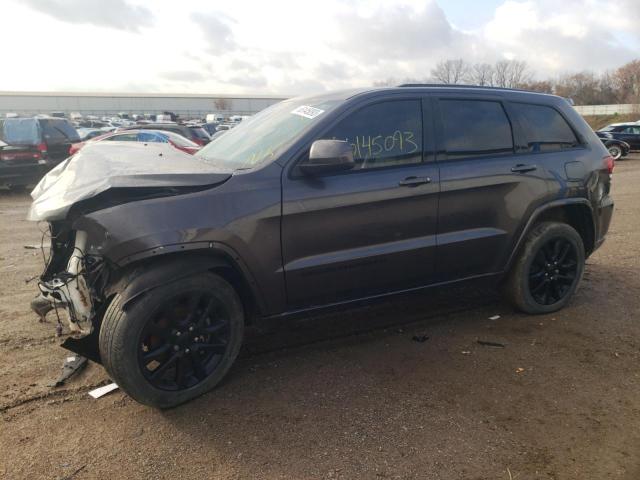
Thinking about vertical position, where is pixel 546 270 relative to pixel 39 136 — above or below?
below

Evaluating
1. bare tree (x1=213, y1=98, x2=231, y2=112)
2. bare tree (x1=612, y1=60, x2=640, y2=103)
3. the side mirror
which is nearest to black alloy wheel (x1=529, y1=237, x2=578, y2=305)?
the side mirror

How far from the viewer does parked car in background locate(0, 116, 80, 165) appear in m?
11.8

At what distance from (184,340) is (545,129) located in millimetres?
3387

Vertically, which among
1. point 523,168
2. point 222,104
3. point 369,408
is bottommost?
point 369,408

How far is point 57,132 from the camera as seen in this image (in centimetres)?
1272

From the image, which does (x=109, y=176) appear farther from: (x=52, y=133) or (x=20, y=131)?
(x=52, y=133)

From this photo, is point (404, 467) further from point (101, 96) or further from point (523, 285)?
point (101, 96)

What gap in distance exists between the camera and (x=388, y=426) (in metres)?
2.82

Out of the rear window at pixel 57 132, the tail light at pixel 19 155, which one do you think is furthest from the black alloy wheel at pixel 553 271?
the rear window at pixel 57 132

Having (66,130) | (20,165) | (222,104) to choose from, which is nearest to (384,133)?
(20,165)

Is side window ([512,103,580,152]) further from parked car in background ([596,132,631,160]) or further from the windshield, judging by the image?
parked car in background ([596,132,631,160])

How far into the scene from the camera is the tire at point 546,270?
13.7 feet

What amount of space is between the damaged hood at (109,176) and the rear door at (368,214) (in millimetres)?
604

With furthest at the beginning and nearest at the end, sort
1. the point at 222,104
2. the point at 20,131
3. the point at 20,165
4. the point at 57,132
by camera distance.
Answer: the point at 222,104
the point at 57,132
the point at 20,131
the point at 20,165
